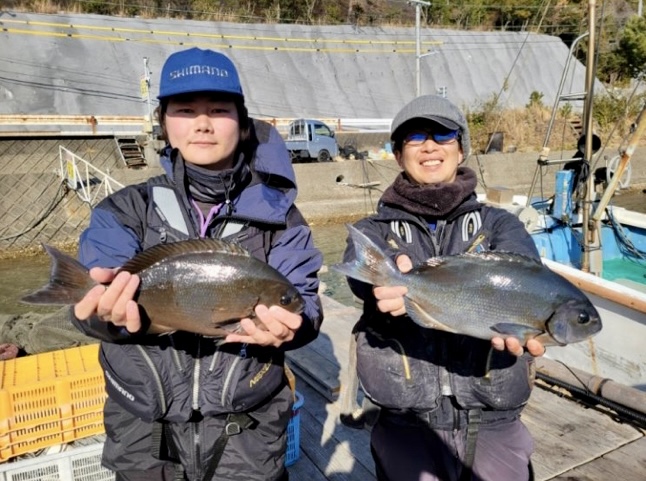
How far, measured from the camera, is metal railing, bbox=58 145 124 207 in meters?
15.5

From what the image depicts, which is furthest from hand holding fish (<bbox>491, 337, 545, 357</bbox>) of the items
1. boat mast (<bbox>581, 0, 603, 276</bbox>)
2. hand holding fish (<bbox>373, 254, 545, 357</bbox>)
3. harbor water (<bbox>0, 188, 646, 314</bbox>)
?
harbor water (<bbox>0, 188, 646, 314</bbox>)

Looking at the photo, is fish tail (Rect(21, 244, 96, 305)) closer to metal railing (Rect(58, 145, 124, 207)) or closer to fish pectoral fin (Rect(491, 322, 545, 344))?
fish pectoral fin (Rect(491, 322, 545, 344))

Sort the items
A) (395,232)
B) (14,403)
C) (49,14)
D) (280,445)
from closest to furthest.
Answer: (280,445), (395,232), (14,403), (49,14)

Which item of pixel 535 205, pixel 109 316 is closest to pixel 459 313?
pixel 109 316

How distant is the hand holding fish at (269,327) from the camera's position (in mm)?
1911

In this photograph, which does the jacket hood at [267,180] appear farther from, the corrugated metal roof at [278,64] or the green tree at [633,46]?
the green tree at [633,46]

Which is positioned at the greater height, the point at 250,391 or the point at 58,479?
the point at 250,391

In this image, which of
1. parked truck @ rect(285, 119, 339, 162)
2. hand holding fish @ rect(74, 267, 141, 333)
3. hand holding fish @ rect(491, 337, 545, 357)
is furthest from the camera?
parked truck @ rect(285, 119, 339, 162)

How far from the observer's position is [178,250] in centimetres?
195

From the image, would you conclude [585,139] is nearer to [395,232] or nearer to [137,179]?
[395,232]

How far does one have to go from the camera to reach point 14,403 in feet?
9.91

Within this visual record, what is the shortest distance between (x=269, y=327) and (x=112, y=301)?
22.7 inches

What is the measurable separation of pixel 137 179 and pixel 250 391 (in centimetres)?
1677

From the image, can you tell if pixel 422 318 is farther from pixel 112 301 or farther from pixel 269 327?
pixel 112 301
